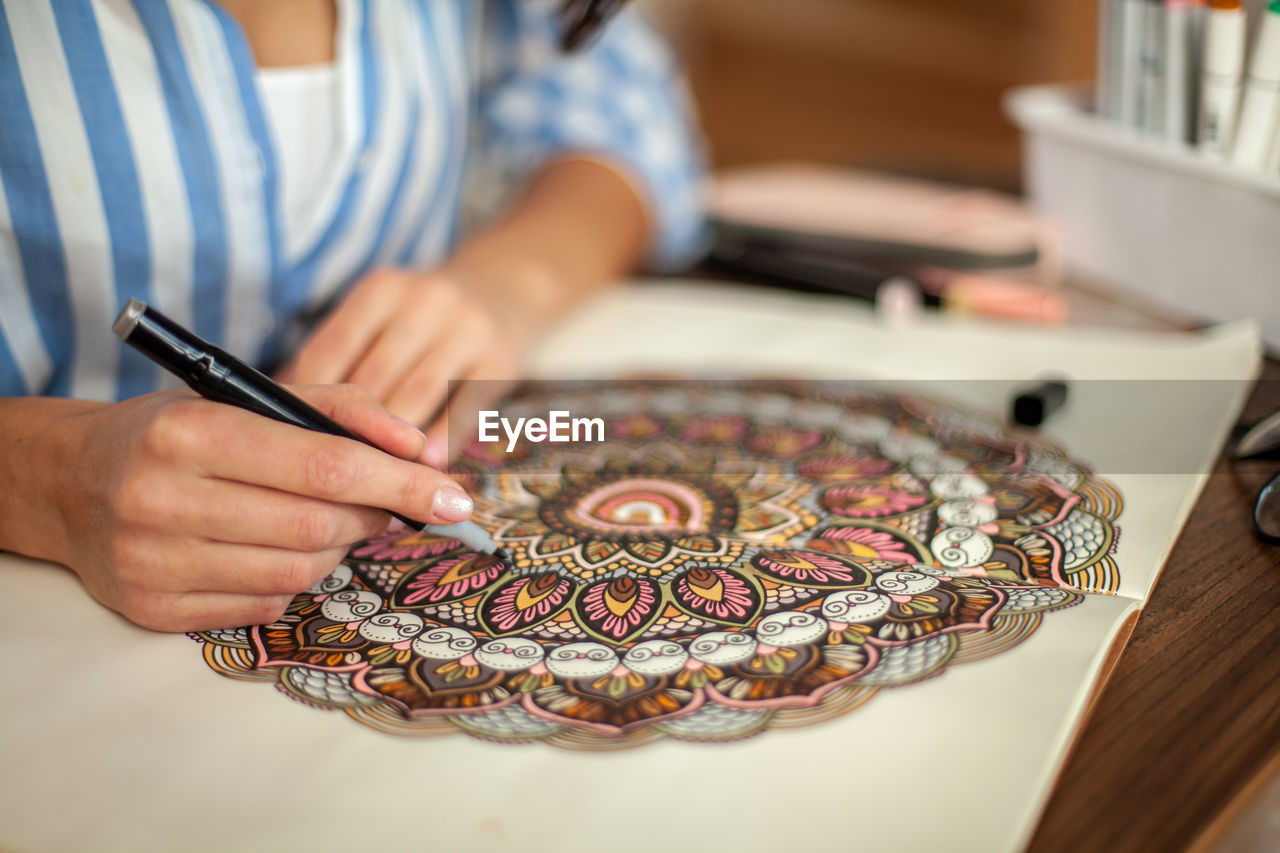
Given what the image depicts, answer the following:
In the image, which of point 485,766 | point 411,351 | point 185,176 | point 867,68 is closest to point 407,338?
point 411,351

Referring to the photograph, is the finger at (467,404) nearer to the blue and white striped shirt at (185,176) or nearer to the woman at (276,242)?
the woman at (276,242)

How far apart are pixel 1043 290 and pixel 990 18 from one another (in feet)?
7.12

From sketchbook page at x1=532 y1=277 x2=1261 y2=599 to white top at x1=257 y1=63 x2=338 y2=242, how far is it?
149mm

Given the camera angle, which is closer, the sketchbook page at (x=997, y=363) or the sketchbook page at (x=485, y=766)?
the sketchbook page at (x=485, y=766)

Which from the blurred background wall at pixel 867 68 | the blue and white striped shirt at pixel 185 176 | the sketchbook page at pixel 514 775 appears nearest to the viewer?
the sketchbook page at pixel 514 775

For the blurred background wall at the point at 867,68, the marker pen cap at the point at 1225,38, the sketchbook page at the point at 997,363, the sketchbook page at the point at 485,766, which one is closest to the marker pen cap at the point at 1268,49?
the marker pen cap at the point at 1225,38

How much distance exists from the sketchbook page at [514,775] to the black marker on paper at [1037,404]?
0.15m

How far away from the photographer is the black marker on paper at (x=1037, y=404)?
42 cm

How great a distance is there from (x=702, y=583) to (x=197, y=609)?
166 millimetres

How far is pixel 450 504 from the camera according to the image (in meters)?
0.30

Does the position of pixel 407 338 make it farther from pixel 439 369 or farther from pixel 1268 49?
pixel 1268 49

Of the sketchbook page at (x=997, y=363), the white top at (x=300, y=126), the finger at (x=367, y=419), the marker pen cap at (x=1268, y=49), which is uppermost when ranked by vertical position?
the marker pen cap at (x=1268, y=49)

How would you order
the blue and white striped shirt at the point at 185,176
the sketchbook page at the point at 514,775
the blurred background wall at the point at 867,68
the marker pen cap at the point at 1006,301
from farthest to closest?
1. the blurred background wall at the point at 867,68
2. the marker pen cap at the point at 1006,301
3. the blue and white striped shirt at the point at 185,176
4. the sketchbook page at the point at 514,775

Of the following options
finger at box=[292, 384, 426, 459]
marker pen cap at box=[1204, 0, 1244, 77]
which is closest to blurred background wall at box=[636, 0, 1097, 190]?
marker pen cap at box=[1204, 0, 1244, 77]
